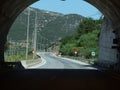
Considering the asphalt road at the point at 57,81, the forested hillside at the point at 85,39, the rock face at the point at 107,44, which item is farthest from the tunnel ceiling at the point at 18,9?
the forested hillside at the point at 85,39

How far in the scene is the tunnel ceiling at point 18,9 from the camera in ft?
121

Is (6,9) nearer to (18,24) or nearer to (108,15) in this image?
(108,15)

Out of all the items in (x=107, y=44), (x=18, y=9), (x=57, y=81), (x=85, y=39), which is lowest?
(x=85, y=39)

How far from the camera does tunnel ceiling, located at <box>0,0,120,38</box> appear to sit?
36.8 meters

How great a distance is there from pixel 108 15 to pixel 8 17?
9702mm

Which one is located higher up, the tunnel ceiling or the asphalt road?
the tunnel ceiling

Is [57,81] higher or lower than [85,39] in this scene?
higher

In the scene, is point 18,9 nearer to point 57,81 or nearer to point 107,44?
point 107,44

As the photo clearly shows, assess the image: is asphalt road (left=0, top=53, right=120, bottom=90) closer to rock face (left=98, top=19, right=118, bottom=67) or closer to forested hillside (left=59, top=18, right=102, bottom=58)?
rock face (left=98, top=19, right=118, bottom=67)

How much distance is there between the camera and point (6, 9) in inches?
1490

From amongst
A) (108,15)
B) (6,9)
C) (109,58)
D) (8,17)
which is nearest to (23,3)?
(8,17)

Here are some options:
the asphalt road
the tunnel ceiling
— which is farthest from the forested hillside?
the asphalt road

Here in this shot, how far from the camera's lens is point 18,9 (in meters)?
43.1

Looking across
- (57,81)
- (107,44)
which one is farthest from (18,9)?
→ (57,81)
